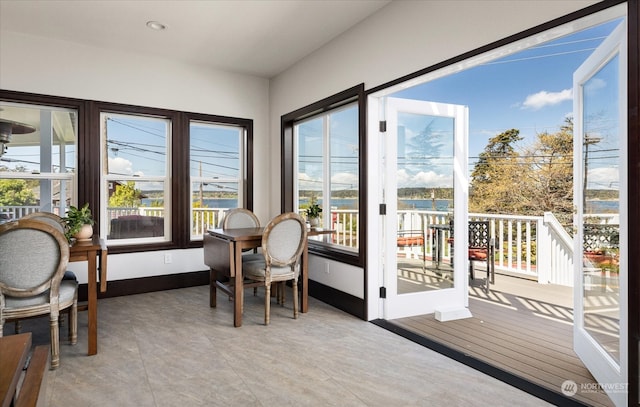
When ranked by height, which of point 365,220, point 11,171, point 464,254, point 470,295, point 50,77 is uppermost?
point 50,77

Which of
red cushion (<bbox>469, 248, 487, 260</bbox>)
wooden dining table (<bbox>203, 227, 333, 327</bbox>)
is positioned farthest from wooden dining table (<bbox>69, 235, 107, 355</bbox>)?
red cushion (<bbox>469, 248, 487, 260</bbox>)

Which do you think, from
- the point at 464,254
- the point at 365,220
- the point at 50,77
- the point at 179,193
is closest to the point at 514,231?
the point at 464,254

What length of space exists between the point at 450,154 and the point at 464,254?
3.20ft

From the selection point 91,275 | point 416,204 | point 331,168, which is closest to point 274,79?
point 331,168

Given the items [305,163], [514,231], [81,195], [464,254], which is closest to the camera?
[464,254]

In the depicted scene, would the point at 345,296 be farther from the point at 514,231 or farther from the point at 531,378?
the point at 514,231

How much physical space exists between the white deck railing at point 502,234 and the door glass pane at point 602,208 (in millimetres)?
1383

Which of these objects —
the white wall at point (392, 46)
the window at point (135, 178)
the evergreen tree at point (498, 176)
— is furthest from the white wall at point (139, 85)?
the evergreen tree at point (498, 176)

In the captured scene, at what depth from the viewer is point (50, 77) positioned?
3783 millimetres

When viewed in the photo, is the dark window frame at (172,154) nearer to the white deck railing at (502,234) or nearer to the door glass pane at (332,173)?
the white deck railing at (502,234)

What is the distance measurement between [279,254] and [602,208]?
2.33m

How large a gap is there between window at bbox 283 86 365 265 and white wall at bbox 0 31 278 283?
0.55 metres

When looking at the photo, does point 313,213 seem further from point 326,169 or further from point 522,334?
point 522,334

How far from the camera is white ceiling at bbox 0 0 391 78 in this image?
311cm
